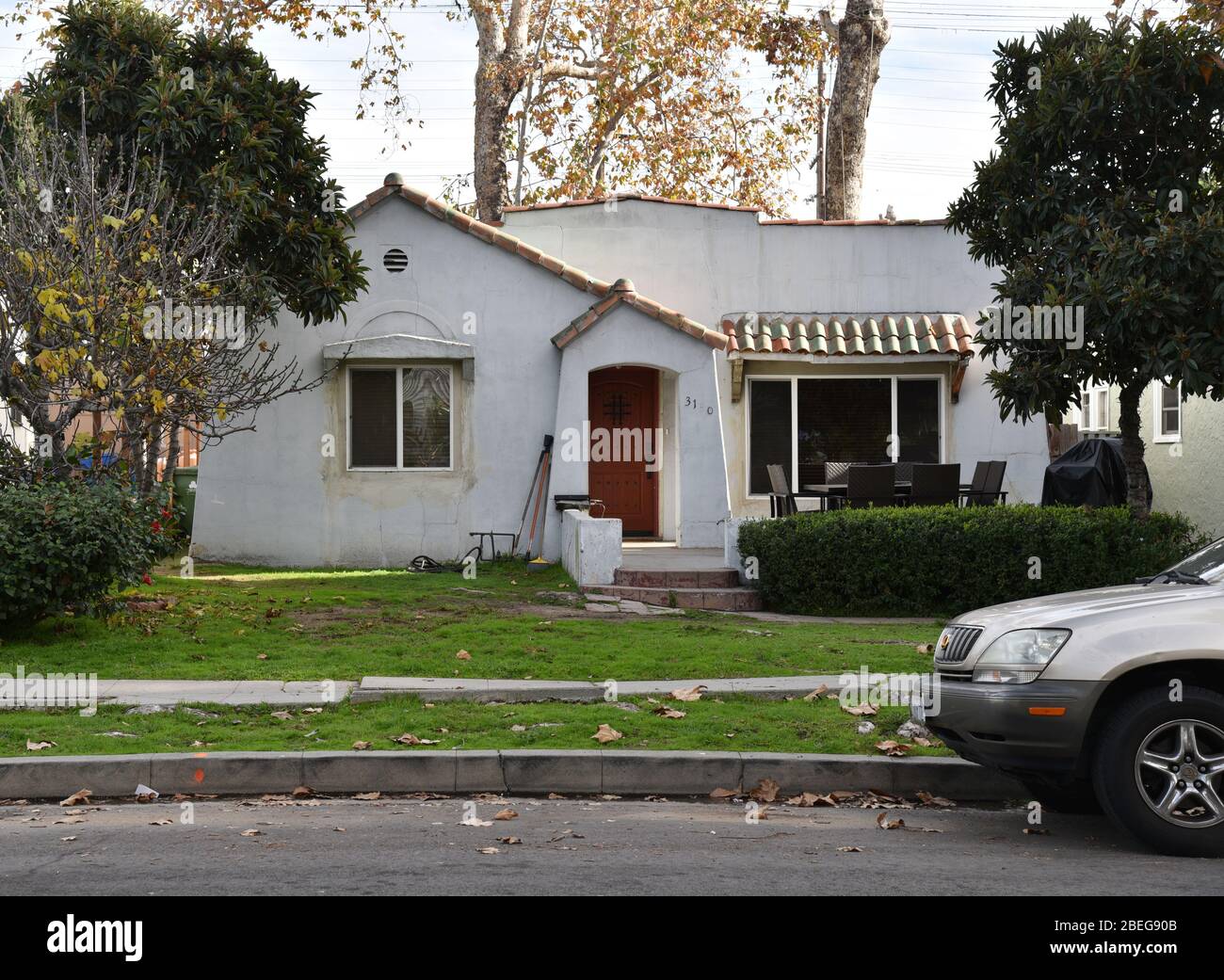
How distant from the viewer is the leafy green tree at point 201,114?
1515 centimetres

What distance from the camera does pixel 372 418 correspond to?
62.2 feet

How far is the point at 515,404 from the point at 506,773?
37.0 ft

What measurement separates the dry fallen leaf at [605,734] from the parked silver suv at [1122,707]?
8.26 feet

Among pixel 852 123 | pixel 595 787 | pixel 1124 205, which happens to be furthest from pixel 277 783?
pixel 852 123

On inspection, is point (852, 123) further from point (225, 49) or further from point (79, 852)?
point (79, 852)

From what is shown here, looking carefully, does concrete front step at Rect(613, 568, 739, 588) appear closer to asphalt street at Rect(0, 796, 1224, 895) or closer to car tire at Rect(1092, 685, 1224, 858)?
asphalt street at Rect(0, 796, 1224, 895)

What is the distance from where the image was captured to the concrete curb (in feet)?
25.7

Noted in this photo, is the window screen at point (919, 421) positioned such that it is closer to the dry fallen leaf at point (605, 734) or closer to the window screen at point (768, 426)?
the window screen at point (768, 426)

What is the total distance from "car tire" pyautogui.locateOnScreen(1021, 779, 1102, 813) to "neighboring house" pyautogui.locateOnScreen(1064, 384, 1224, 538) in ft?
41.0

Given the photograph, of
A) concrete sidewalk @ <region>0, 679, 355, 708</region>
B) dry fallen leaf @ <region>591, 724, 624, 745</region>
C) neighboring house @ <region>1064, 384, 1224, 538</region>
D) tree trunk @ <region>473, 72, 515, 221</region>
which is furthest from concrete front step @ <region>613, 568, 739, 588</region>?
tree trunk @ <region>473, 72, 515, 221</region>

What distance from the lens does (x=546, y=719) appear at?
29.9 ft

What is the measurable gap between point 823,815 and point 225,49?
12.2 m

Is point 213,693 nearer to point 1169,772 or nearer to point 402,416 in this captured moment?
point 1169,772

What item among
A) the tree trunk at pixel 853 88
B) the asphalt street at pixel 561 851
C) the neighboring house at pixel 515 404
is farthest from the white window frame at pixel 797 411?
the asphalt street at pixel 561 851
